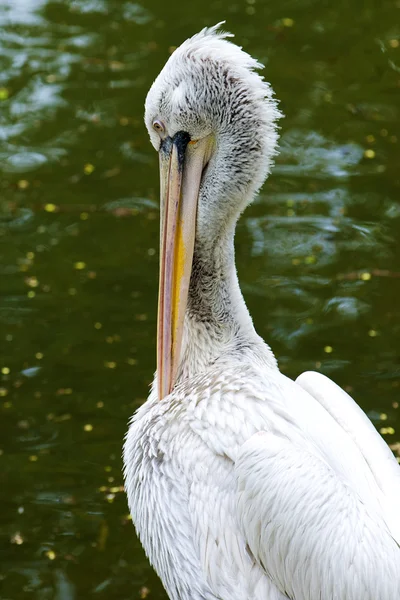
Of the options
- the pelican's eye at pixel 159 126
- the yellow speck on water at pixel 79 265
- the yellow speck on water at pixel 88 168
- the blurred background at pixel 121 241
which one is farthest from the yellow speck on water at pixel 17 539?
Answer: the yellow speck on water at pixel 88 168

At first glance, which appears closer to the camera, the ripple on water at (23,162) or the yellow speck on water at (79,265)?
the yellow speck on water at (79,265)

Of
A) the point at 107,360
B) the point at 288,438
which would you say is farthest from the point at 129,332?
the point at 288,438

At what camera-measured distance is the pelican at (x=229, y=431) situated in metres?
3.05

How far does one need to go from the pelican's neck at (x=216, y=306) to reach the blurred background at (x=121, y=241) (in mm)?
1244

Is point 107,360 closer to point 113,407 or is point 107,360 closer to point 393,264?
point 113,407

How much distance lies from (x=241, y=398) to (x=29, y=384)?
2.34 metres

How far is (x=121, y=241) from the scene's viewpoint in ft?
21.8

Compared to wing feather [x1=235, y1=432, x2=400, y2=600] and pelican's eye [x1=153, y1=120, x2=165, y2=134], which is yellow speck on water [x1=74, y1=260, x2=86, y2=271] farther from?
wing feather [x1=235, y1=432, x2=400, y2=600]

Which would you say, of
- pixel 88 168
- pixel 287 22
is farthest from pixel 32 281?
pixel 287 22

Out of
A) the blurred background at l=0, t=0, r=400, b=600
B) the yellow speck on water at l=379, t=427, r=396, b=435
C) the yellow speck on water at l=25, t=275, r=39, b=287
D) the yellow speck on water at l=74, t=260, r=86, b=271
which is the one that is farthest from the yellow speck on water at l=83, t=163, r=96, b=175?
the yellow speck on water at l=379, t=427, r=396, b=435

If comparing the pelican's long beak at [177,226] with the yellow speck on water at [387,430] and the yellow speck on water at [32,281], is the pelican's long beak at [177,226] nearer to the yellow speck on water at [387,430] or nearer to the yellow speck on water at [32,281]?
the yellow speck on water at [387,430]

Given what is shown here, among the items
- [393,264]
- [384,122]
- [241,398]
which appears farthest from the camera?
[384,122]

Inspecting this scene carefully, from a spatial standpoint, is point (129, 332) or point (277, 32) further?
point (277, 32)

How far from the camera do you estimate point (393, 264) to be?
20.8 ft
